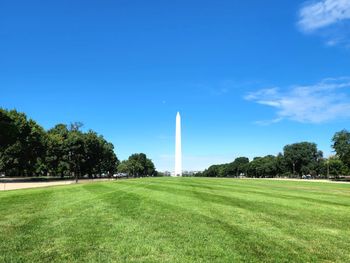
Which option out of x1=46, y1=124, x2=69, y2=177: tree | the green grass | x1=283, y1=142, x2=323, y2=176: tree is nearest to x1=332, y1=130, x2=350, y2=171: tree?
x1=283, y1=142, x2=323, y2=176: tree

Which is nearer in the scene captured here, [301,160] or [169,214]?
[169,214]

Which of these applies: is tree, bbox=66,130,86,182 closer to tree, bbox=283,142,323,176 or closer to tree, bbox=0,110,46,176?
tree, bbox=0,110,46,176

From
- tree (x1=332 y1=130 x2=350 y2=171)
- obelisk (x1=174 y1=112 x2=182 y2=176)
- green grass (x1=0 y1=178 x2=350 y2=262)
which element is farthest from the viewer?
tree (x1=332 y1=130 x2=350 y2=171)

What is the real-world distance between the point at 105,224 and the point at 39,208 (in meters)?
6.21

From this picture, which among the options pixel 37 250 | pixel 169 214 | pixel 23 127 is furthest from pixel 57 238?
pixel 23 127

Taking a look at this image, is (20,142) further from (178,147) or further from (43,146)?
(178,147)

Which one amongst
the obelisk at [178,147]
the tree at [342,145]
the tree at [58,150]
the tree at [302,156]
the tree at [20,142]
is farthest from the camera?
the tree at [302,156]

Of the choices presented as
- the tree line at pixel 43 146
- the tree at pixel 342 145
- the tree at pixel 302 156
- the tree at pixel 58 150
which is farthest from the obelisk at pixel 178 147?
the tree at pixel 302 156

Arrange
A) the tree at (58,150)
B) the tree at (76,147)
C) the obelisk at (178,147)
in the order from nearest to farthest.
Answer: the tree at (76,147), the tree at (58,150), the obelisk at (178,147)

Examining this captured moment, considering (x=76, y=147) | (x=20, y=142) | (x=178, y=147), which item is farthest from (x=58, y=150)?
(x=178, y=147)

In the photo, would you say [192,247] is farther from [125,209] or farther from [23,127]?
[23,127]

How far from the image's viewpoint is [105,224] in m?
13.2

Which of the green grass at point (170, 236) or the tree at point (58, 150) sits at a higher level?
the tree at point (58, 150)

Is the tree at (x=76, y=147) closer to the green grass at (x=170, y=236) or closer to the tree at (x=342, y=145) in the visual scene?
the tree at (x=342, y=145)
